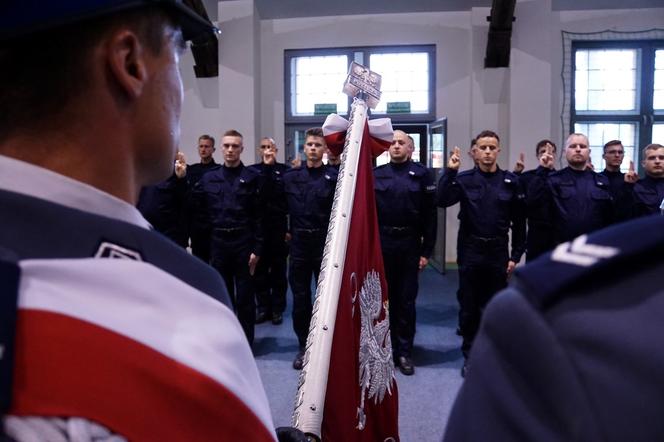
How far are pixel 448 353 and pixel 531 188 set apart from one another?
131 cm

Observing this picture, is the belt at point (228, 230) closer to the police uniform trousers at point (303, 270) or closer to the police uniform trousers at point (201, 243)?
the police uniform trousers at point (303, 270)

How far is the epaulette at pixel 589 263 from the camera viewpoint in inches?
12.8

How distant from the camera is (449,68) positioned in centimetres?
664

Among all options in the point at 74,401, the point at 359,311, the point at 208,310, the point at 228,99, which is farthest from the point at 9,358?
the point at 228,99

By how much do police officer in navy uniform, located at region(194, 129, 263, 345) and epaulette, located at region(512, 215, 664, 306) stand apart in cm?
348

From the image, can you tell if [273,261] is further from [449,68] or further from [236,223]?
[449,68]

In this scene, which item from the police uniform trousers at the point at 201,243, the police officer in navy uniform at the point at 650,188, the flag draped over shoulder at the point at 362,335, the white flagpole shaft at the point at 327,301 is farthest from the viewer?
the police uniform trousers at the point at 201,243

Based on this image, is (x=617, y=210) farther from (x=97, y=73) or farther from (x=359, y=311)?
(x=97, y=73)

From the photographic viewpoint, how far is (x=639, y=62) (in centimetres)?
665

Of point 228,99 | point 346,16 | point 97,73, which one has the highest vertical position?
point 346,16

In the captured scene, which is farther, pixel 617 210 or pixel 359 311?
pixel 617 210

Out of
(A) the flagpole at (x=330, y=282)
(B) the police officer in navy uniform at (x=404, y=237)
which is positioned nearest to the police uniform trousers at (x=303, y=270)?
(B) the police officer in navy uniform at (x=404, y=237)

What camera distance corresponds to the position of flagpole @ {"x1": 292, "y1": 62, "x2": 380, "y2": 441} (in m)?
1.30

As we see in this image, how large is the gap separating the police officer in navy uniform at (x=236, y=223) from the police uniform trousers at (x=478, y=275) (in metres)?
1.37
